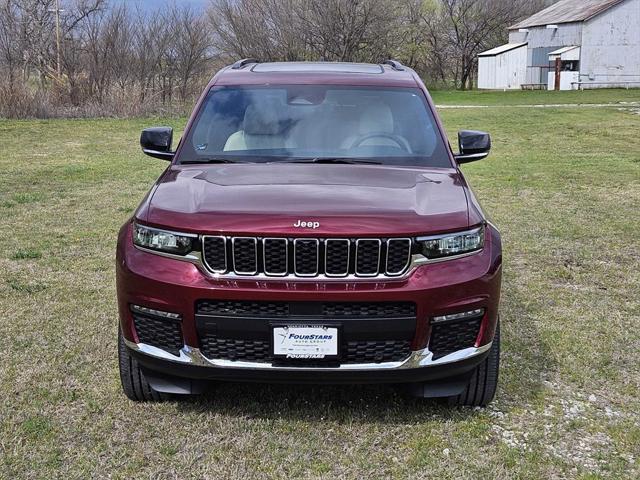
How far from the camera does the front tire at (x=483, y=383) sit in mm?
3455

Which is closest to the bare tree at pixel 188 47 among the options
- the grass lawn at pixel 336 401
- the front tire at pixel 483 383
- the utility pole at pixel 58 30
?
the utility pole at pixel 58 30

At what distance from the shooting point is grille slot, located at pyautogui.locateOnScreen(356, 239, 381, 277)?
2.94 m

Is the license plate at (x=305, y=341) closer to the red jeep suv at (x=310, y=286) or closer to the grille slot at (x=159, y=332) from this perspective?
the red jeep suv at (x=310, y=286)

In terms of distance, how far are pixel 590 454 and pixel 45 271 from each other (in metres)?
4.64

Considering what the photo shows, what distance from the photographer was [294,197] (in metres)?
3.17

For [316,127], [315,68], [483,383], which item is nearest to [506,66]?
[315,68]

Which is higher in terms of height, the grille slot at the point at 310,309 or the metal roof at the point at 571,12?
the metal roof at the point at 571,12

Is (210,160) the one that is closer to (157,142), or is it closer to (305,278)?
(157,142)

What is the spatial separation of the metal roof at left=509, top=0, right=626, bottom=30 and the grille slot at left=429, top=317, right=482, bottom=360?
4661cm

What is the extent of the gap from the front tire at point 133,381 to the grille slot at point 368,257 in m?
1.28

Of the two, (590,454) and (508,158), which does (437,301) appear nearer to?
(590,454)

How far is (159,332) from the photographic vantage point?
3111 mm

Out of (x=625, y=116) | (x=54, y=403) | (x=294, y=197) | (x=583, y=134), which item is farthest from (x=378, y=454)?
(x=625, y=116)

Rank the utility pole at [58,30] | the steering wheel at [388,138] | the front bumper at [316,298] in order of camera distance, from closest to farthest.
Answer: the front bumper at [316,298] → the steering wheel at [388,138] → the utility pole at [58,30]
